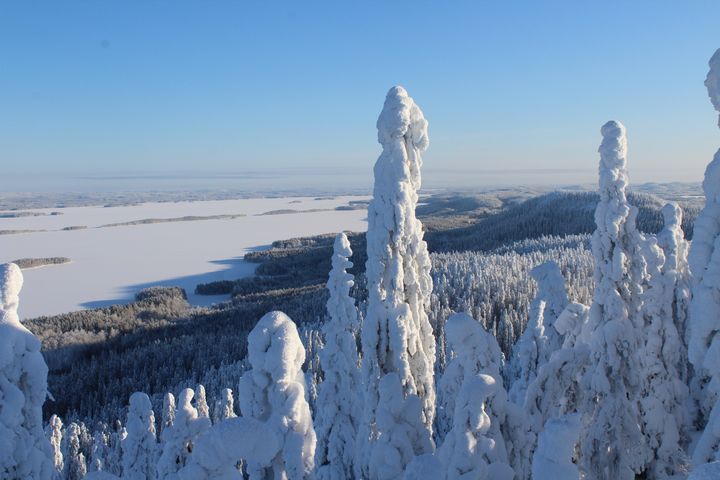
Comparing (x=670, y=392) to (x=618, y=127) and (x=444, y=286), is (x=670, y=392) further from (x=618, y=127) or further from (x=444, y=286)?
(x=444, y=286)

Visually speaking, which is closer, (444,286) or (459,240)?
(444,286)

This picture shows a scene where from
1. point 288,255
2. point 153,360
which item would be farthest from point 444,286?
point 288,255

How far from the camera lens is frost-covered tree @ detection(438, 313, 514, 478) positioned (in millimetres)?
7051

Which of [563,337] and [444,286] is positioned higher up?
[563,337]

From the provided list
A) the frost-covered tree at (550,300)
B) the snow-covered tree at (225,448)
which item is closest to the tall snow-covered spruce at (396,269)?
the snow-covered tree at (225,448)

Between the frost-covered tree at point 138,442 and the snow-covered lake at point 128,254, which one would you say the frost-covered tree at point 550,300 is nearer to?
the frost-covered tree at point 138,442

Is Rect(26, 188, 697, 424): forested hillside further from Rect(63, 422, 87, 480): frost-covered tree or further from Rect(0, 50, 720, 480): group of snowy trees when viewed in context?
→ Rect(0, 50, 720, 480): group of snowy trees

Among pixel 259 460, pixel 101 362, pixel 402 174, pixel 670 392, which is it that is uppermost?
pixel 402 174

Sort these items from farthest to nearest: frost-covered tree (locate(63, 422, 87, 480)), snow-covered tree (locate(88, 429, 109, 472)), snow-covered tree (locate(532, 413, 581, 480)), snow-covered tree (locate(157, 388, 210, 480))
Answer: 1. frost-covered tree (locate(63, 422, 87, 480))
2. snow-covered tree (locate(88, 429, 109, 472))
3. snow-covered tree (locate(157, 388, 210, 480))
4. snow-covered tree (locate(532, 413, 581, 480))

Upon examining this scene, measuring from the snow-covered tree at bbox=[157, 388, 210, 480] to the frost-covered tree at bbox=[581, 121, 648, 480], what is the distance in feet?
27.0

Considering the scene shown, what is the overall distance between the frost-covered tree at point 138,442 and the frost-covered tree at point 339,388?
5.74m

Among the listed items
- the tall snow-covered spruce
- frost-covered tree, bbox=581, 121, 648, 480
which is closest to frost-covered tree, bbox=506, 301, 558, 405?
frost-covered tree, bbox=581, 121, 648, 480

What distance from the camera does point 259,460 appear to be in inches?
222

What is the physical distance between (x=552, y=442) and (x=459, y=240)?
333 ft
